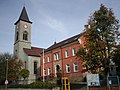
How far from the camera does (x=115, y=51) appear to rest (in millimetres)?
24297

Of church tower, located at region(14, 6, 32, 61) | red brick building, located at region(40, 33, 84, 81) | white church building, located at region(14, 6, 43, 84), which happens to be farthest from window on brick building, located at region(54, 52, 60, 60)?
church tower, located at region(14, 6, 32, 61)

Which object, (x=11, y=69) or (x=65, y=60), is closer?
(x=65, y=60)

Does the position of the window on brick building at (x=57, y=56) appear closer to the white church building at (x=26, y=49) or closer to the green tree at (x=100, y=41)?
the white church building at (x=26, y=49)

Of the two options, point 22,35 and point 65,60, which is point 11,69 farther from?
point 22,35

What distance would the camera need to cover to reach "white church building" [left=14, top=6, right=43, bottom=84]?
53812mm

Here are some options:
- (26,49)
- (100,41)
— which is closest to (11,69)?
(26,49)

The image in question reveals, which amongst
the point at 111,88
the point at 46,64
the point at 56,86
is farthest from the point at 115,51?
the point at 46,64

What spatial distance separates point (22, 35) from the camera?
58281mm

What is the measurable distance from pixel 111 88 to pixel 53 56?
1051 inches

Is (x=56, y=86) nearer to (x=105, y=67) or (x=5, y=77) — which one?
(x=105, y=67)

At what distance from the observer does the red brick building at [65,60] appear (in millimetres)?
37644

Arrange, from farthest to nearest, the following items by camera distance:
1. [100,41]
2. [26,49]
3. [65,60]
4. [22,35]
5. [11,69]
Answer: [22,35]
[26,49]
[11,69]
[65,60]
[100,41]

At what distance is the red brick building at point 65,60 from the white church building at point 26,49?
743 cm

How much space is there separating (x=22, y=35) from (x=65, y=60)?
77.3 ft
